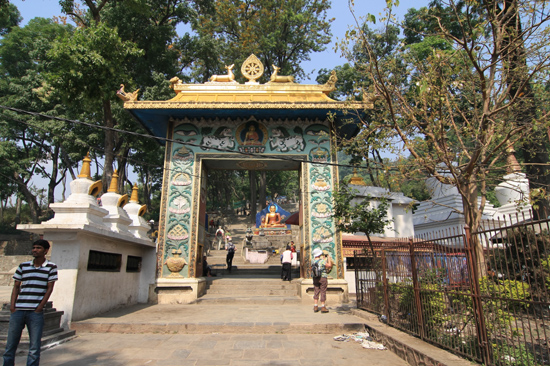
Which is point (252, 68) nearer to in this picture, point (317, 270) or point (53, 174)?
point (317, 270)

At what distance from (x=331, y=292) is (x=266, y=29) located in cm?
1872

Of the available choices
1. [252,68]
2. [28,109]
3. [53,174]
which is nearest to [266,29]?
[252,68]

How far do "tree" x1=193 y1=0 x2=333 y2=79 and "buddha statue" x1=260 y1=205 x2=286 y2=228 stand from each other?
955 centimetres

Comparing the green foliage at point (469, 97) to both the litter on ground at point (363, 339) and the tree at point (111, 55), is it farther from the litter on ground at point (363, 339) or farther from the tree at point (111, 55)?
the tree at point (111, 55)

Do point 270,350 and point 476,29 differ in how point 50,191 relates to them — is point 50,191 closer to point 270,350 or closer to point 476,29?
point 270,350

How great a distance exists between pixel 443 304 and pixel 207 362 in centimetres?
344

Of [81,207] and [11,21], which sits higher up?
[11,21]

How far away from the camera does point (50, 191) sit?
27.5 m

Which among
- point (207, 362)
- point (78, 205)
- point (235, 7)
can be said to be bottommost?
point (207, 362)

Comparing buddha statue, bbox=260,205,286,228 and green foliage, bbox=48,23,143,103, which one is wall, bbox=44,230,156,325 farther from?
buddha statue, bbox=260,205,286,228

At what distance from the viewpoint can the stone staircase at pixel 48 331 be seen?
17.7 feet

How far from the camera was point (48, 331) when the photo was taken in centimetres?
577

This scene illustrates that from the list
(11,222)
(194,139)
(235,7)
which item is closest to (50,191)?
(11,222)

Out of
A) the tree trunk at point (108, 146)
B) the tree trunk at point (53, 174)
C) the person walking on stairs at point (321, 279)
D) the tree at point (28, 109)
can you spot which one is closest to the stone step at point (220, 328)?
the person walking on stairs at point (321, 279)
